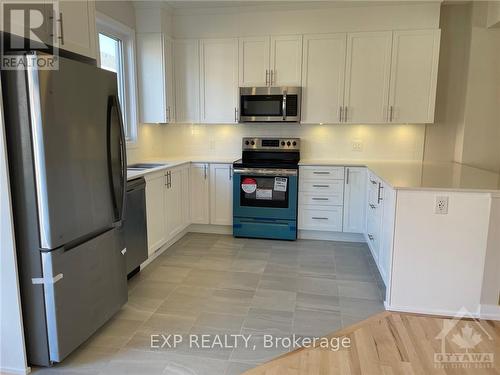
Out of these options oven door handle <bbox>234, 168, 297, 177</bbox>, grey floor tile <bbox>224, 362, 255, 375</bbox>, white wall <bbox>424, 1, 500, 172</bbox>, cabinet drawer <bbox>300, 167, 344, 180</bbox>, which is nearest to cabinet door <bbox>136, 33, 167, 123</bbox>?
oven door handle <bbox>234, 168, 297, 177</bbox>

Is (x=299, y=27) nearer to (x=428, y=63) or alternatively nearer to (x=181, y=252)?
(x=428, y=63)

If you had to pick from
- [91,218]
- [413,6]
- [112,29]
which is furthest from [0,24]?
[413,6]

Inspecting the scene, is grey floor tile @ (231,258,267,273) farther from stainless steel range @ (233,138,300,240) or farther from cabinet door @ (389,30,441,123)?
cabinet door @ (389,30,441,123)

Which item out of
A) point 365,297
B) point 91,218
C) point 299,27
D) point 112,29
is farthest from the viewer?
point 299,27

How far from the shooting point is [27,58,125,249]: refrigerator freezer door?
1767mm

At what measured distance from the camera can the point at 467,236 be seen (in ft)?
7.98

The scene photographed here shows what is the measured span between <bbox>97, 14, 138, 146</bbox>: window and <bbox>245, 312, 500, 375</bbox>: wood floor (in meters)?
2.97

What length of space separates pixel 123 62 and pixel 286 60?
185cm

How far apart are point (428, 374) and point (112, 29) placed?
3.98 meters

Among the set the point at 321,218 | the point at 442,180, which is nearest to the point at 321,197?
the point at 321,218

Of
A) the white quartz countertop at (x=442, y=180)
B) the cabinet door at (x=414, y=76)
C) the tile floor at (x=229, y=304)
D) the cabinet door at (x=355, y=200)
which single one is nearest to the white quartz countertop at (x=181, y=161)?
the tile floor at (x=229, y=304)

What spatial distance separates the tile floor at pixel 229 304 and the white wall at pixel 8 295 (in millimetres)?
→ 165

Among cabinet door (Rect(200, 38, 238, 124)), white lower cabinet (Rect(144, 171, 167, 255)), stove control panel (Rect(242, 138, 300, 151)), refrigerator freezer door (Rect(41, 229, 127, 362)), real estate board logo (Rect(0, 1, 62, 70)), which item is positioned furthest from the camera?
stove control panel (Rect(242, 138, 300, 151))

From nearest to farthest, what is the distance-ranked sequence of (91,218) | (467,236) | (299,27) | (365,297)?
(91,218), (467,236), (365,297), (299,27)
